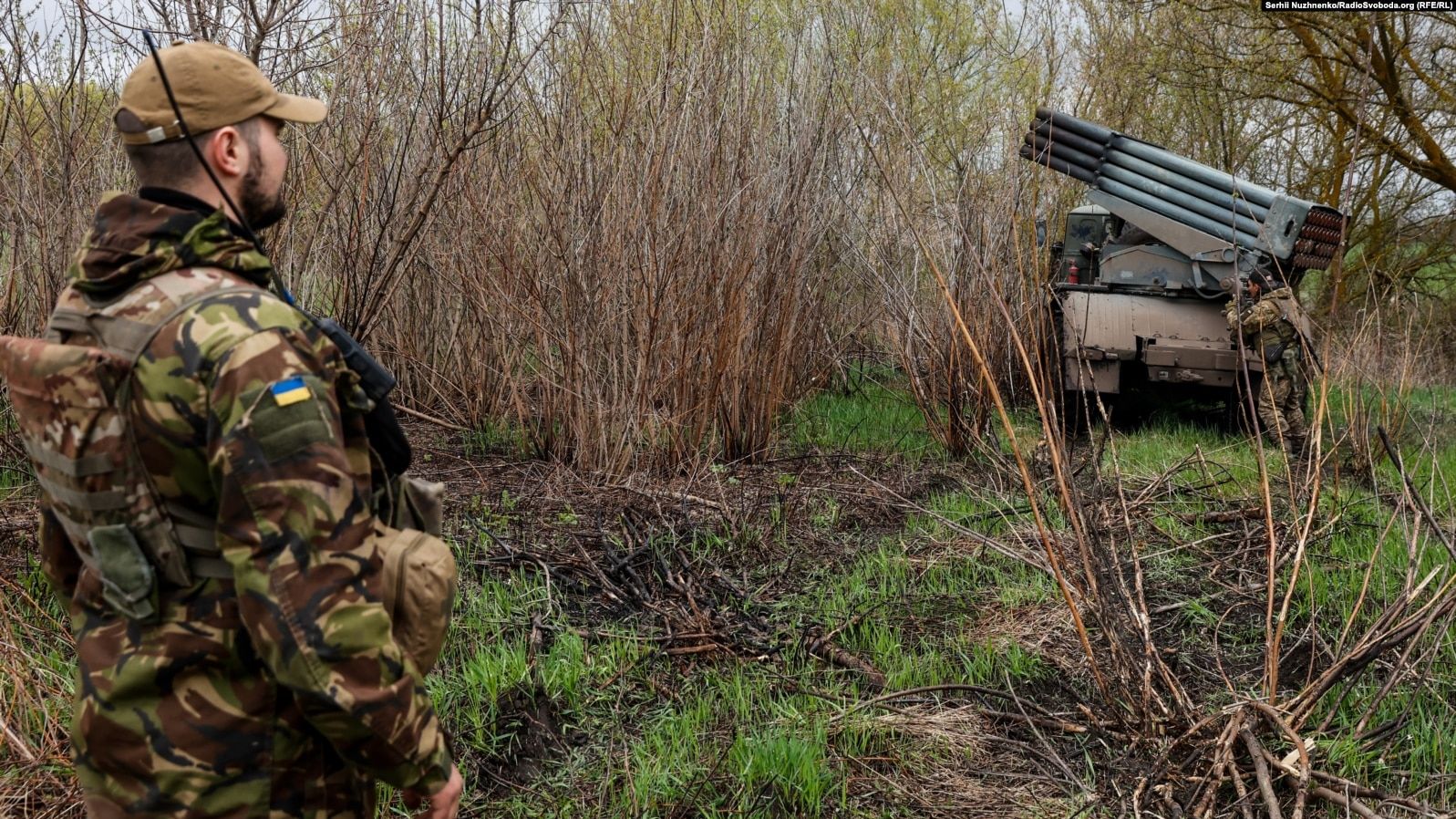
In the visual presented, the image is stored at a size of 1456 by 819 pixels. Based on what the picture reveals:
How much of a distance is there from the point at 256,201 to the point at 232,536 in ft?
1.65

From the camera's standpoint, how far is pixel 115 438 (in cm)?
146

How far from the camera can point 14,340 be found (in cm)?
155

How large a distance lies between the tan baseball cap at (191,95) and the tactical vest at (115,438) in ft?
0.68

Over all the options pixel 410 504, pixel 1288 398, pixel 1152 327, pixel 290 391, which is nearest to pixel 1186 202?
pixel 1152 327

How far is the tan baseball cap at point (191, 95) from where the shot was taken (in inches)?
59.6

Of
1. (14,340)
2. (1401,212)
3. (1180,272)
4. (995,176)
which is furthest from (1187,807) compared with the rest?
(1401,212)

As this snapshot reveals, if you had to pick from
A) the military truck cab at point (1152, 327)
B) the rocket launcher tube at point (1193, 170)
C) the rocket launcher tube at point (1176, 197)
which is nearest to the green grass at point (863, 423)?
the military truck cab at point (1152, 327)

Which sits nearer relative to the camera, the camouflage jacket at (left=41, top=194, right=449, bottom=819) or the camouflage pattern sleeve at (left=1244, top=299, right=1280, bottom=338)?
the camouflage jacket at (left=41, top=194, right=449, bottom=819)

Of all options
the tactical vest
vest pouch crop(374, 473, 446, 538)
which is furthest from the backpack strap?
vest pouch crop(374, 473, 446, 538)

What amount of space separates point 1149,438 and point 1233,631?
404cm

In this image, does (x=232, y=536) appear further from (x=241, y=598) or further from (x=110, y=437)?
(x=110, y=437)

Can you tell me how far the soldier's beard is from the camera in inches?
62.9

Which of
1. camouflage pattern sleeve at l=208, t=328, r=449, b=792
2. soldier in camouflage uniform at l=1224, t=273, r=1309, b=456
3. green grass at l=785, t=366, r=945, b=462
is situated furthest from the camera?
soldier in camouflage uniform at l=1224, t=273, r=1309, b=456

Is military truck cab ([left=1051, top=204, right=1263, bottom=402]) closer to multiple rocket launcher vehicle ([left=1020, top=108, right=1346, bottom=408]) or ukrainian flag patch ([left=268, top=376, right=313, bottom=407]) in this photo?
multiple rocket launcher vehicle ([left=1020, top=108, right=1346, bottom=408])
